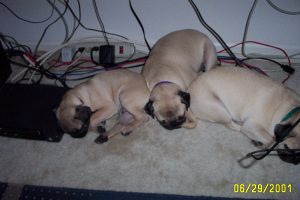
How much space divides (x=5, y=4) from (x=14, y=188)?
174cm

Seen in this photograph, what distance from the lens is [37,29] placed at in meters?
2.75

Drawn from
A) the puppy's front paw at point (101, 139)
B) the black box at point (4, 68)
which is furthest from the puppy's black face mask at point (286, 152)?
the black box at point (4, 68)

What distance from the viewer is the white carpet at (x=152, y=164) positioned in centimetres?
175

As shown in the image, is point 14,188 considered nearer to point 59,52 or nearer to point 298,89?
point 59,52

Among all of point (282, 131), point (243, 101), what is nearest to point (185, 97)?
point (243, 101)

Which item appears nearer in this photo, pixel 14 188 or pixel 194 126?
pixel 14 188

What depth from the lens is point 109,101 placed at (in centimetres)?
210

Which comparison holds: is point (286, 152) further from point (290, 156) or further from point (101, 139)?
point (101, 139)

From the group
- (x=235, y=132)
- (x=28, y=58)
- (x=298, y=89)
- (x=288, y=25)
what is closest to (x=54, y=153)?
(x=28, y=58)

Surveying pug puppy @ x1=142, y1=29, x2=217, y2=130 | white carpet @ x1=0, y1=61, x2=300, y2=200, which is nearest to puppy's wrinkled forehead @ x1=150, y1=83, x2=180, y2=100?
pug puppy @ x1=142, y1=29, x2=217, y2=130

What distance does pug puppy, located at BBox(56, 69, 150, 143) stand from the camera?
1.92 metres

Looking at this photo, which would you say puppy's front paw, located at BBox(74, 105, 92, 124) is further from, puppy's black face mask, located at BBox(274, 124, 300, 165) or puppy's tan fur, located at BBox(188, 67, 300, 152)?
puppy's black face mask, located at BBox(274, 124, 300, 165)

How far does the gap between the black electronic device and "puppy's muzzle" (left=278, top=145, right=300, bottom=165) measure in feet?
4.87

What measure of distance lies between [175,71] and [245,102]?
1.85 ft
